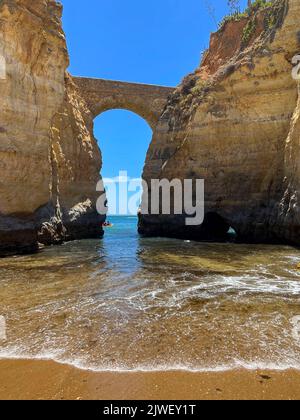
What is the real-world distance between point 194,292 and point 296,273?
3318mm

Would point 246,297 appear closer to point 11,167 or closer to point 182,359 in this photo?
point 182,359

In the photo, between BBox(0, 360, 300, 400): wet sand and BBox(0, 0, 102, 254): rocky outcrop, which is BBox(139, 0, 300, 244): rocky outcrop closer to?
BBox(0, 0, 102, 254): rocky outcrop

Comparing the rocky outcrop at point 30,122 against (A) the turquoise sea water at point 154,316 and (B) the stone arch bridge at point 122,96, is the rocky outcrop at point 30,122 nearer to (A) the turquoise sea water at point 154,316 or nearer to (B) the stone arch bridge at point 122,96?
(A) the turquoise sea water at point 154,316

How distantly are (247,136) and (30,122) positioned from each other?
427 inches

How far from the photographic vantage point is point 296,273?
8188mm

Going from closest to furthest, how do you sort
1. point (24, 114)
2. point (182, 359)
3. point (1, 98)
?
point (182, 359) → point (1, 98) → point (24, 114)

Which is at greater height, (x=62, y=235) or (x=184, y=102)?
(x=184, y=102)

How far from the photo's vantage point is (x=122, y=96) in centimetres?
2767

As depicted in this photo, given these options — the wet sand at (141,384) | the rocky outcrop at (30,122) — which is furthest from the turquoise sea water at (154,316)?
the rocky outcrop at (30,122)

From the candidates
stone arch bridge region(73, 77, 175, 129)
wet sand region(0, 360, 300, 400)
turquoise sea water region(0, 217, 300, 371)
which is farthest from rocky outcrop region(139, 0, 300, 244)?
wet sand region(0, 360, 300, 400)

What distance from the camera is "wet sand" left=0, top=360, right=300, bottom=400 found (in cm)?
284

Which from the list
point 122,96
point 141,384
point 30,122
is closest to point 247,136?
point 30,122

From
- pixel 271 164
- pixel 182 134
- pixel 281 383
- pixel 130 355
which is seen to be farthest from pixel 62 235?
pixel 281 383

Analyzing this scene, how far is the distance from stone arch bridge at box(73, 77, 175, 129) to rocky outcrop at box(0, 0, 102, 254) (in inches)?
376
